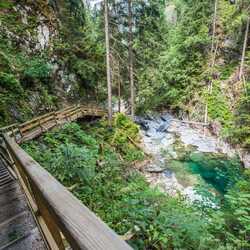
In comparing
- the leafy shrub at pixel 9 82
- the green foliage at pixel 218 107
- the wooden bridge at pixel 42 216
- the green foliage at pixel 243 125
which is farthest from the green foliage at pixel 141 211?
the green foliage at pixel 218 107

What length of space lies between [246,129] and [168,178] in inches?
236

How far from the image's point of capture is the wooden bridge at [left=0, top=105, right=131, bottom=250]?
661mm

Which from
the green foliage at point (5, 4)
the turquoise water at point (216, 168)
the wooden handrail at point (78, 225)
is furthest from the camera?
the green foliage at point (5, 4)

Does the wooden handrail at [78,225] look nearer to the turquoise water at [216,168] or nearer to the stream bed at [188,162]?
the stream bed at [188,162]

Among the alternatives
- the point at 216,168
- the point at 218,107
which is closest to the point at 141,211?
the point at 216,168

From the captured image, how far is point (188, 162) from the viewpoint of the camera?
13.3 metres

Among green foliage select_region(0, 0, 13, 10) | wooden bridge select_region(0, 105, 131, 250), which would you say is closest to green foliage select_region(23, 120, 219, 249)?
wooden bridge select_region(0, 105, 131, 250)

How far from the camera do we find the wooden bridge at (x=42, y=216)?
66cm

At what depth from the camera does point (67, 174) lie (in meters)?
5.23

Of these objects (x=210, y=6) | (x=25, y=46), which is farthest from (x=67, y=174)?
(x=210, y=6)

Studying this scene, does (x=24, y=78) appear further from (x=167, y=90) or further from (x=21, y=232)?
(x=167, y=90)

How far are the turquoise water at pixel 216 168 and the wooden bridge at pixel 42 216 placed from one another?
9.25 metres

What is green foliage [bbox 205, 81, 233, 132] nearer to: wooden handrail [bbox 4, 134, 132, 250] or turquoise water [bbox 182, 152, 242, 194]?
turquoise water [bbox 182, 152, 242, 194]

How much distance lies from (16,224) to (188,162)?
11.9 metres
